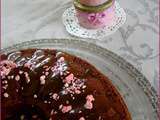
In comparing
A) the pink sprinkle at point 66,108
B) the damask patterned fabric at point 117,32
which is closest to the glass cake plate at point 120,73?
the damask patterned fabric at point 117,32

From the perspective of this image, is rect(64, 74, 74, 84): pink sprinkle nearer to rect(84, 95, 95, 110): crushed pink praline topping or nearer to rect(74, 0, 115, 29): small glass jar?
rect(84, 95, 95, 110): crushed pink praline topping

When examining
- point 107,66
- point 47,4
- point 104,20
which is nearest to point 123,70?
point 107,66

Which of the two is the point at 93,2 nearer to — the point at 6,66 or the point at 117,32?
the point at 117,32

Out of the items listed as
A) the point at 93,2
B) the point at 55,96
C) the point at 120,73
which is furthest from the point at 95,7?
the point at 55,96

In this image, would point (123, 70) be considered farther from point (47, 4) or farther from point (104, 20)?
point (47, 4)

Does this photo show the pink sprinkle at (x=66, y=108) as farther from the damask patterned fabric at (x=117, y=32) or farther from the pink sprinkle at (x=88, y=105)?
the damask patterned fabric at (x=117, y=32)

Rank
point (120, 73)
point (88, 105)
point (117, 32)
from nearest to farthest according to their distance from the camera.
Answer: point (88, 105), point (120, 73), point (117, 32)
